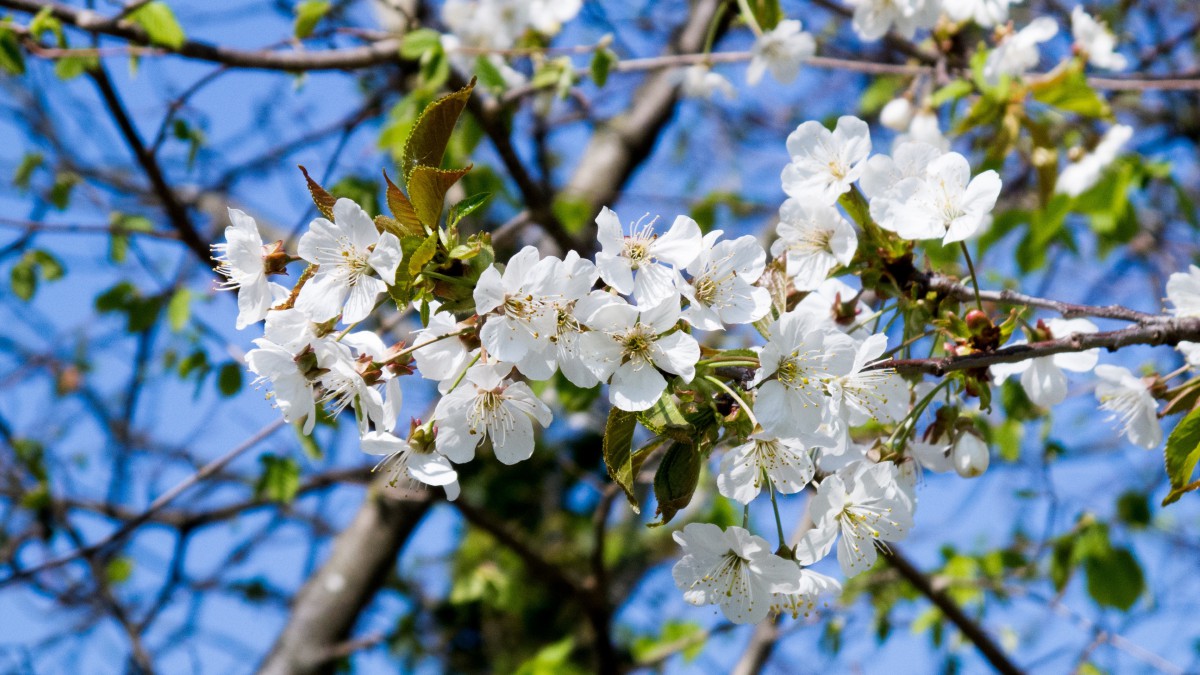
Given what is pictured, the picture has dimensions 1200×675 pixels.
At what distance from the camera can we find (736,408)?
103cm

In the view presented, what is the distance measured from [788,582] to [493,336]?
17.6 inches

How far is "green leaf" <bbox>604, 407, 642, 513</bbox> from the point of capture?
100 centimetres

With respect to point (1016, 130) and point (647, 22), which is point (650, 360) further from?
point (647, 22)

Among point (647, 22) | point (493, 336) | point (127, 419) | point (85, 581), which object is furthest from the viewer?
point (647, 22)

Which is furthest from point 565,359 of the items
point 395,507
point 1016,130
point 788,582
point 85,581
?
point 85,581

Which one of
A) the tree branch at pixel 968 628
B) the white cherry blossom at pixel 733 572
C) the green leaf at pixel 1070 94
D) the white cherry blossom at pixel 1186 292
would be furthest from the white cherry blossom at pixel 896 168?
the tree branch at pixel 968 628

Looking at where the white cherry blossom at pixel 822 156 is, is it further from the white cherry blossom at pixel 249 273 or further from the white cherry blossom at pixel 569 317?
the white cherry blossom at pixel 249 273

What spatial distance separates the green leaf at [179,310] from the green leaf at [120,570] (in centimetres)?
183

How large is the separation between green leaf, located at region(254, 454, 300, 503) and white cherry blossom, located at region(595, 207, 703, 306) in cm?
160

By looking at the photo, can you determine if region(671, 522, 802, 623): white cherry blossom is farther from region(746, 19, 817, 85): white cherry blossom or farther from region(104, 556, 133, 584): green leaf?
region(104, 556, 133, 584): green leaf

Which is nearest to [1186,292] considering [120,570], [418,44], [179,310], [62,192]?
[418,44]

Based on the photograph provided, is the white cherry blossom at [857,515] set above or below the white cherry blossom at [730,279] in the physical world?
below

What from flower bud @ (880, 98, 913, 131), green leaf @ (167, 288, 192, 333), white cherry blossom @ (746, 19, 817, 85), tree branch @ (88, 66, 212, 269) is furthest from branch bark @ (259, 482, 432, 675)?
flower bud @ (880, 98, 913, 131)

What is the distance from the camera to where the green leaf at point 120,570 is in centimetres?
374
